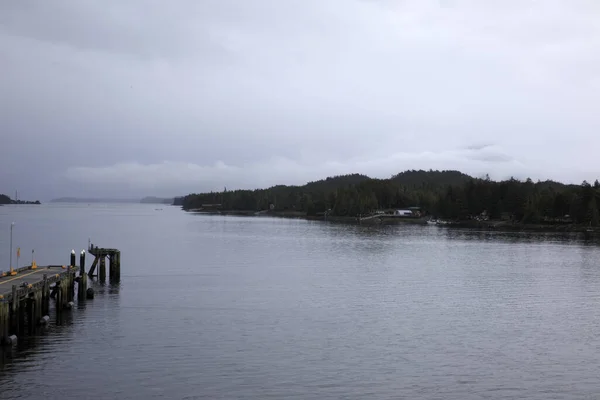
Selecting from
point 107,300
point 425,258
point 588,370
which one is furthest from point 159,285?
point 425,258

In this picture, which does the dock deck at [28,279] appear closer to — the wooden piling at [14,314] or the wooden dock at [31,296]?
the wooden dock at [31,296]

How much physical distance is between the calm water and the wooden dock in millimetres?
1260

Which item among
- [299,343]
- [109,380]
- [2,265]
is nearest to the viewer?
[109,380]

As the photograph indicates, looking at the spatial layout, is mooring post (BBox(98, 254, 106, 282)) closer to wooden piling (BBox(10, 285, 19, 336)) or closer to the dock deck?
the dock deck

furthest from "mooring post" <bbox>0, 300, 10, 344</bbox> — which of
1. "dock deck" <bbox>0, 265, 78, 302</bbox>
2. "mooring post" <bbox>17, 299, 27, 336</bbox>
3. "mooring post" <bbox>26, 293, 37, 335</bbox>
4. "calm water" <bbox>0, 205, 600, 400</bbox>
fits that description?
"mooring post" <bbox>26, 293, 37, 335</bbox>

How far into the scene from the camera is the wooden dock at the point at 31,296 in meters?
28.4

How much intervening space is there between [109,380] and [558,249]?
8439cm

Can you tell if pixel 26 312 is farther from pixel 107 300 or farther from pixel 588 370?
pixel 588 370

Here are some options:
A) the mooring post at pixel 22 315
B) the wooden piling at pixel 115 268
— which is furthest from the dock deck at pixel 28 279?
the wooden piling at pixel 115 268

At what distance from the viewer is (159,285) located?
49281 millimetres

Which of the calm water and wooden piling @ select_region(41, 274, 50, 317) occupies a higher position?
wooden piling @ select_region(41, 274, 50, 317)

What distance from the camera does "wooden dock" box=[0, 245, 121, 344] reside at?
28358 mm

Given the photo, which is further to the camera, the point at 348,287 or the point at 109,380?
the point at 348,287

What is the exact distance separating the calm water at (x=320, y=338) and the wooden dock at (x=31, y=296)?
1260 mm
